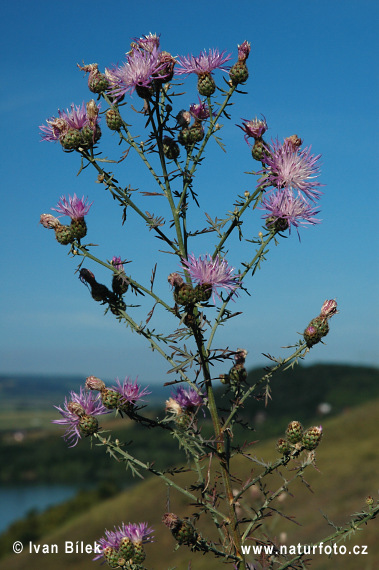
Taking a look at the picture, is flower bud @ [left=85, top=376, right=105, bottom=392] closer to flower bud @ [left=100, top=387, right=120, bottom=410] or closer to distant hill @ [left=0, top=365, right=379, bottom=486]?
flower bud @ [left=100, top=387, right=120, bottom=410]

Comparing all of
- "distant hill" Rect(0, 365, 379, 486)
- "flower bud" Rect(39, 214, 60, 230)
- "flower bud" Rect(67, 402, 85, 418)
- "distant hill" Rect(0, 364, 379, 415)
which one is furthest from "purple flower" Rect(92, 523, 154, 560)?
"distant hill" Rect(0, 364, 379, 415)

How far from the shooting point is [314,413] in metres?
87.4

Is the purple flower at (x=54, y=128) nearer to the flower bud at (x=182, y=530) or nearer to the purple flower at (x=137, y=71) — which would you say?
the purple flower at (x=137, y=71)

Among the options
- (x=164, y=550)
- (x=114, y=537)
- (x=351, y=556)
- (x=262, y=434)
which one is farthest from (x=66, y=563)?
(x=114, y=537)

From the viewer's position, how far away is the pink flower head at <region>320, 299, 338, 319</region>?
3.85 metres

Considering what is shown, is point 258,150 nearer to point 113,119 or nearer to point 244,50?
point 244,50

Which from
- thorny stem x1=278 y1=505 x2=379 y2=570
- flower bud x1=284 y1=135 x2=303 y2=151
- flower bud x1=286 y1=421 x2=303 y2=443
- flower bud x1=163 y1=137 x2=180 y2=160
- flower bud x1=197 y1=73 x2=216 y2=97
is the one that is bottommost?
thorny stem x1=278 y1=505 x2=379 y2=570

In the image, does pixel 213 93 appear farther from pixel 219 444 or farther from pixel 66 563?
pixel 66 563

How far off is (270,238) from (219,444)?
4.04 ft

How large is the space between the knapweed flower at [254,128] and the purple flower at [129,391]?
63.9 inches

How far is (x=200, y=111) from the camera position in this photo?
3.68 metres

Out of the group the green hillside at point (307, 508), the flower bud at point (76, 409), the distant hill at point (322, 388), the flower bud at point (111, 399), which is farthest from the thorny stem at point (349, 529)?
the distant hill at point (322, 388)

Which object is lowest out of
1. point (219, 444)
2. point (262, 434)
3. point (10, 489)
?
point (219, 444)

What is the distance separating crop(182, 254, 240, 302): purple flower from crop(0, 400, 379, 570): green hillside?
25701mm
